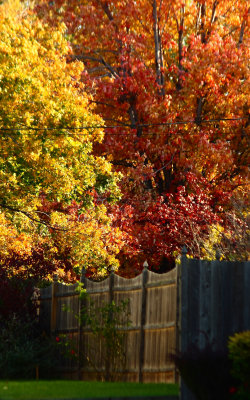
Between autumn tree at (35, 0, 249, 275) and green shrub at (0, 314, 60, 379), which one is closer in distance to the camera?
green shrub at (0, 314, 60, 379)

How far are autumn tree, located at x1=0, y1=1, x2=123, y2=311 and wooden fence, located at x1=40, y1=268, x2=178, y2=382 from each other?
6.28 ft

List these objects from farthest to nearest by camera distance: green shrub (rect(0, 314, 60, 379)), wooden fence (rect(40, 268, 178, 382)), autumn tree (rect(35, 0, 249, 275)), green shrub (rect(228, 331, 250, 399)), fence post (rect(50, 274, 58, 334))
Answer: autumn tree (rect(35, 0, 249, 275)) < fence post (rect(50, 274, 58, 334)) < green shrub (rect(0, 314, 60, 379)) < wooden fence (rect(40, 268, 178, 382)) < green shrub (rect(228, 331, 250, 399))

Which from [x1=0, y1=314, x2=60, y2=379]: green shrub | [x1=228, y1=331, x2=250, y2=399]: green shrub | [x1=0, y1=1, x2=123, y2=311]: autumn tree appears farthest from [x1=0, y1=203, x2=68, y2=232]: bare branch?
[x1=228, y1=331, x2=250, y2=399]: green shrub

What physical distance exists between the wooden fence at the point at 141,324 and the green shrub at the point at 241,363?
153 cm

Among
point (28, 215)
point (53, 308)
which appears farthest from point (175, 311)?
point (28, 215)

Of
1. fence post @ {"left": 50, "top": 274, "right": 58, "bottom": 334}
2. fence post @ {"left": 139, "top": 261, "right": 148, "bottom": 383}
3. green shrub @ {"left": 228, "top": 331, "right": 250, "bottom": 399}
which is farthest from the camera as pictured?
fence post @ {"left": 50, "top": 274, "right": 58, "bottom": 334}

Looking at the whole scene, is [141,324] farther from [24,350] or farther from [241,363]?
[241,363]

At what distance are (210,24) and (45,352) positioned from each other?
19175mm

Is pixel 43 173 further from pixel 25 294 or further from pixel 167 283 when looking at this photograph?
pixel 167 283

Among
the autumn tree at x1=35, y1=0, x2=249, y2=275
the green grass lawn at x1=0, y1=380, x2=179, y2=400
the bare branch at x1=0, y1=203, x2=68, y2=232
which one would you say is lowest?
the green grass lawn at x1=0, y1=380, x2=179, y2=400

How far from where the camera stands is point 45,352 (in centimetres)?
1544

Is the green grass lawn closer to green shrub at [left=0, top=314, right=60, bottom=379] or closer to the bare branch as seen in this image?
green shrub at [left=0, top=314, right=60, bottom=379]

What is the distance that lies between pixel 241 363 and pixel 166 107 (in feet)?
63.6

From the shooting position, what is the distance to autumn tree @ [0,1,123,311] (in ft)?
62.5
